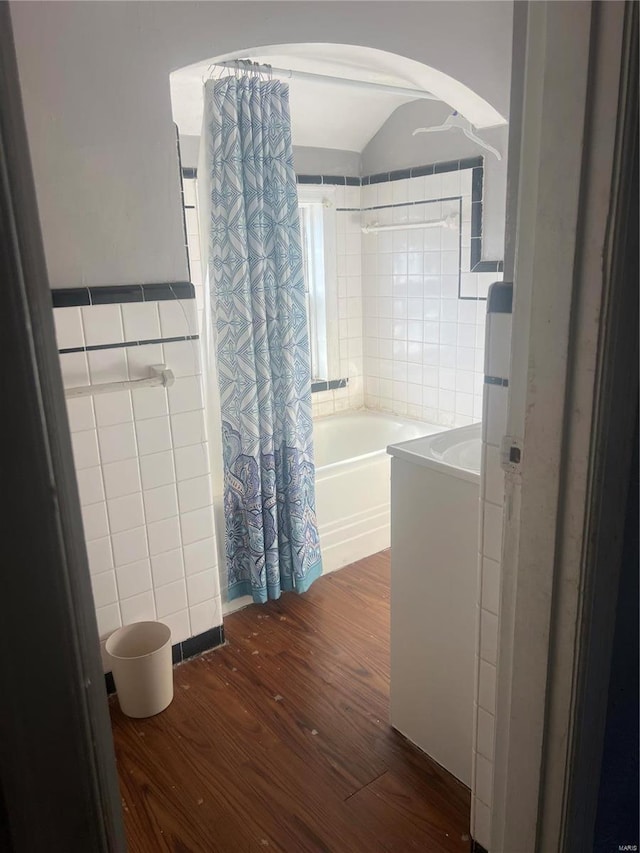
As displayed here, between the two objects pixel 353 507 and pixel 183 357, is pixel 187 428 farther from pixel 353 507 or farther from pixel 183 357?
pixel 353 507

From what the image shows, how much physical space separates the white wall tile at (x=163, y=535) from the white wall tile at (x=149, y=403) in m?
0.37

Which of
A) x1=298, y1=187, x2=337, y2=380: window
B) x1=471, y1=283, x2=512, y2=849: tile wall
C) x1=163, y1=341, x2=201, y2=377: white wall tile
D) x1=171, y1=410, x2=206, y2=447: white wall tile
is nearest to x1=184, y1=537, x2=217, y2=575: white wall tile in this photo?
x1=171, y1=410, x2=206, y2=447: white wall tile

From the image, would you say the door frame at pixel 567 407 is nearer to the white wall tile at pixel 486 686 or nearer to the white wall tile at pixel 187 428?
the white wall tile at pixel 486 686

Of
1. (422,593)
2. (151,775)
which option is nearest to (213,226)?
(422,593)

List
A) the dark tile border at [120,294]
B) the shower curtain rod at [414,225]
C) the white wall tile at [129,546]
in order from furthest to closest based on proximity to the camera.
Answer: the shower curtain rod at [414,225] < the white wall tile at [129,546] < the dark tile border at [120,294]

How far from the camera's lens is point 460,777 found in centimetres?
176

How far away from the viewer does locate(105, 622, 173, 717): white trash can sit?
6.59 feet

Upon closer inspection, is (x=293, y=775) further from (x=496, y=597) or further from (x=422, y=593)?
(x=496, y=597)

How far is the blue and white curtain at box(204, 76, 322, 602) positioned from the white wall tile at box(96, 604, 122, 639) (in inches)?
22.0

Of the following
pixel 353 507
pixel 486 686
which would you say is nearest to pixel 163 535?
pixel 353 507

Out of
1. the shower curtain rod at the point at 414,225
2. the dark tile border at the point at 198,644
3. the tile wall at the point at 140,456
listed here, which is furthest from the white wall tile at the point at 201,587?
the shower curtain rod at the point at 414,225

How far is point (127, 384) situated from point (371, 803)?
1.37 meters

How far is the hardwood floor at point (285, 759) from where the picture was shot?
1634 millimetres

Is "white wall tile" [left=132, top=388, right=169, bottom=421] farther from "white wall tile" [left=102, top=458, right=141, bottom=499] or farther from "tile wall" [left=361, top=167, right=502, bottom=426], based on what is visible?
"tile wall" [left=361, top=167, right=502, bottom=426]
